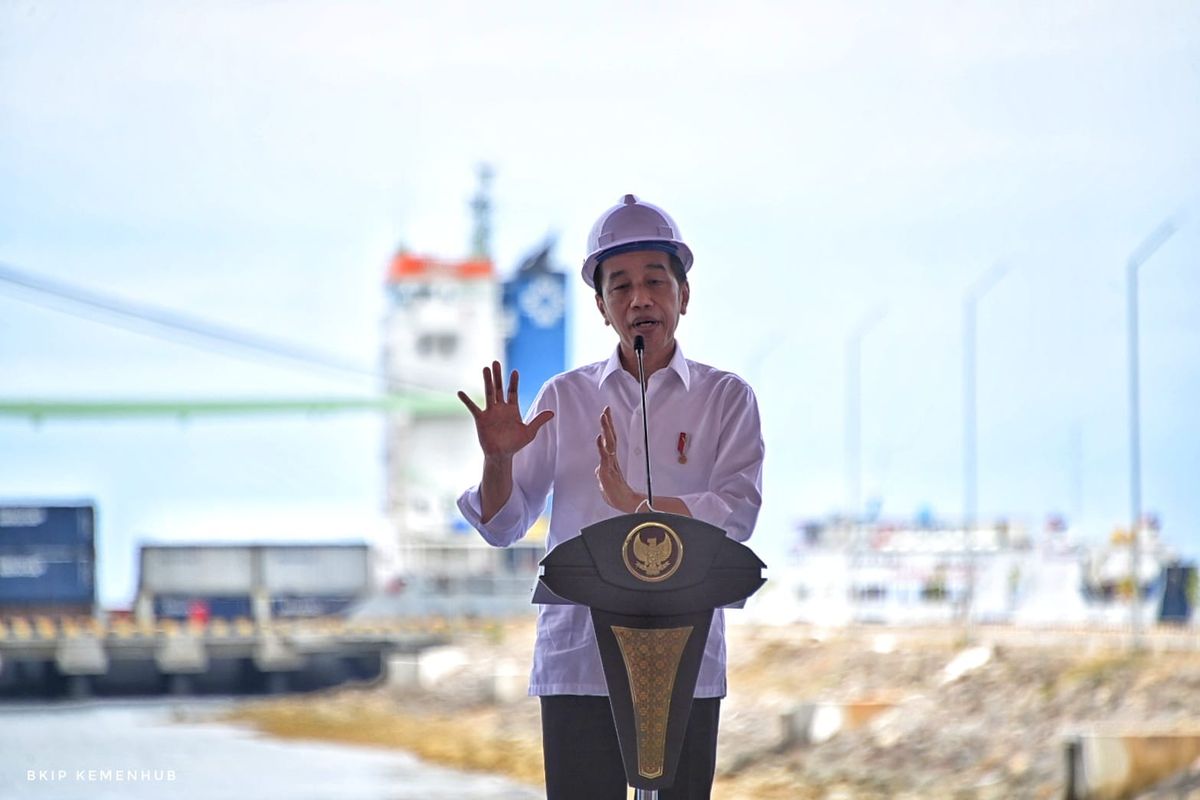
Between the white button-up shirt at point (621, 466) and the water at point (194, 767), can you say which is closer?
the white button-up shirt at point (621, 466)

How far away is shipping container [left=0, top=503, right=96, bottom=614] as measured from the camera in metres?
32.2

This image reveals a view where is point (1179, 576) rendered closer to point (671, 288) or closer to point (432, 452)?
point (671, 288)

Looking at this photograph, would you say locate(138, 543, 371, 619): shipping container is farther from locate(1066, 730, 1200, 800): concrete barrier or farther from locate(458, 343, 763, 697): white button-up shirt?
locate(458, 343, 763, 697): white button-up shirt

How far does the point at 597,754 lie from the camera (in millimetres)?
1943

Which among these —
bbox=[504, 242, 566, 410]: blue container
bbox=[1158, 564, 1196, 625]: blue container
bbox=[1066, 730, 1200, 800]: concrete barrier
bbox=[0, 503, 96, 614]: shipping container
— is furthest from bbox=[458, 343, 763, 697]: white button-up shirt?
bbox=[504, 242, 566, 410]: blue container

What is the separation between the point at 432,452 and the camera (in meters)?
47.2

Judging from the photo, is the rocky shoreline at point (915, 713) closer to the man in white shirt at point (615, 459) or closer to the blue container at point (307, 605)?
the man in white shirt at point (615, 459)

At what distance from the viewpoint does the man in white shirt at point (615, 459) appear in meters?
1.94

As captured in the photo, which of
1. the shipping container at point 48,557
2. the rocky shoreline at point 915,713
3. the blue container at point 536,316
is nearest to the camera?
the rocky shoreline at point 915,713

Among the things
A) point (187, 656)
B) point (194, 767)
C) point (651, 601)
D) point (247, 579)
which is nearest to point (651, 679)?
point (651, 601)

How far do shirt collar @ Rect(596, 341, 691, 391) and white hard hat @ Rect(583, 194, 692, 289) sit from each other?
0.32 ft

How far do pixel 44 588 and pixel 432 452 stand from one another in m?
15.7

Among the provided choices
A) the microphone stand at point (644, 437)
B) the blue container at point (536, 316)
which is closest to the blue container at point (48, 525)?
the blue container at point (536, 316)

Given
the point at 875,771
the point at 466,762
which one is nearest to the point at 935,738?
the point at 875,771
